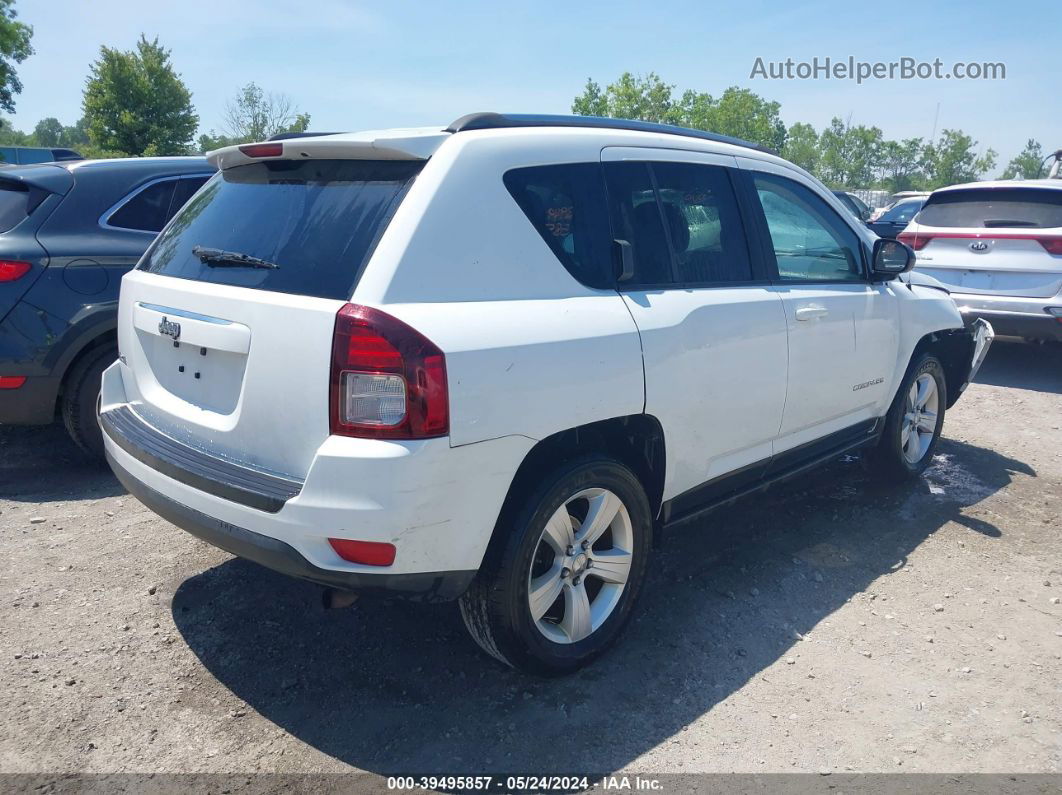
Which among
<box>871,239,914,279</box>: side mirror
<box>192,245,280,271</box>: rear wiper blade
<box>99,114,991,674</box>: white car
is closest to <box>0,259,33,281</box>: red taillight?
<box>99,114,991,674</box>: white car

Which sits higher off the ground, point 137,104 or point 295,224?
point 137,104

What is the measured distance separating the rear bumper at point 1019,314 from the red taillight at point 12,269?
7.29m

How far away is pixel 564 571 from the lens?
2947mm

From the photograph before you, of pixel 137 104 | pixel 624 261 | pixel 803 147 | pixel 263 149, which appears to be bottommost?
pixel 624 261

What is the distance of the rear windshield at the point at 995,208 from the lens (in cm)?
765

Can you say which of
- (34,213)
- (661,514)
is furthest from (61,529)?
(661,514)

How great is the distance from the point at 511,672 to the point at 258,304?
1644 mm

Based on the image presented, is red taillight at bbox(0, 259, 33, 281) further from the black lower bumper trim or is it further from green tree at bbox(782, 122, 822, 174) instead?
green tree at bbox(782, 122, 822, 174)

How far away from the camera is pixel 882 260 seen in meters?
4.40

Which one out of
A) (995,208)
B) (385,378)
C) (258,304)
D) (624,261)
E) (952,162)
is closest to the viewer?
(385,378)

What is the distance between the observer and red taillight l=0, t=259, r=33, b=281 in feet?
14.5

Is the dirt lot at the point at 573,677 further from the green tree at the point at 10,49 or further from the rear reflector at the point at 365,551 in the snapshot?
the green tree at the point at 10,49

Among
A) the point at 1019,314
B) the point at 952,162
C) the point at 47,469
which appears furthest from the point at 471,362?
the point at 952,162

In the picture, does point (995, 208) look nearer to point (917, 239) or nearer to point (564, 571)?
point (917, 239)
